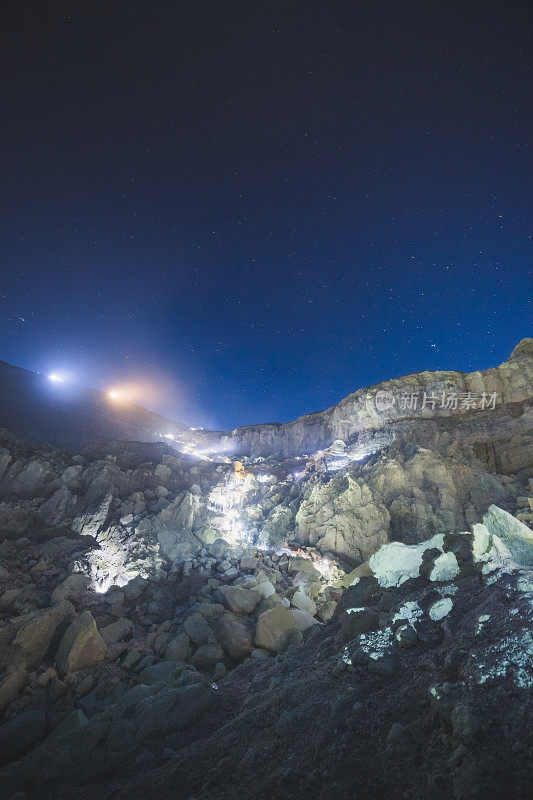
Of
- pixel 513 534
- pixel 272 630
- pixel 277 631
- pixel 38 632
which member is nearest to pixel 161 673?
pixel 272 630

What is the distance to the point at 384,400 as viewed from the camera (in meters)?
32.8

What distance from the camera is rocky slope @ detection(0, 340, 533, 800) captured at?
2.78 meters

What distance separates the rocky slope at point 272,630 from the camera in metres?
2.78

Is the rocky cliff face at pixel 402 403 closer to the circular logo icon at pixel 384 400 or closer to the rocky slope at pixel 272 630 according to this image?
the circular logo icon at pixel 384 400

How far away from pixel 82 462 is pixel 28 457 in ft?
9.72

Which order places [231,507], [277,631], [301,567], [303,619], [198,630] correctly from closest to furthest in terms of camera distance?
[277,631] < [198,630] < [303,619] < [301,567] < [231,507]

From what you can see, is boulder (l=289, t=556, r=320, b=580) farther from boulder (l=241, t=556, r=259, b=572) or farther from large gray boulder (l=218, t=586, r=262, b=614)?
large gray boulder (l=218, t=586, r=262, b=614)

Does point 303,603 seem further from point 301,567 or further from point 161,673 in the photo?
point 161,673

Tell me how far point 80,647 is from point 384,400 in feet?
105

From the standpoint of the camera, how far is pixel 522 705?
2.39m

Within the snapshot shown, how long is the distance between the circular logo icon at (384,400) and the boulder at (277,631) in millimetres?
27356
